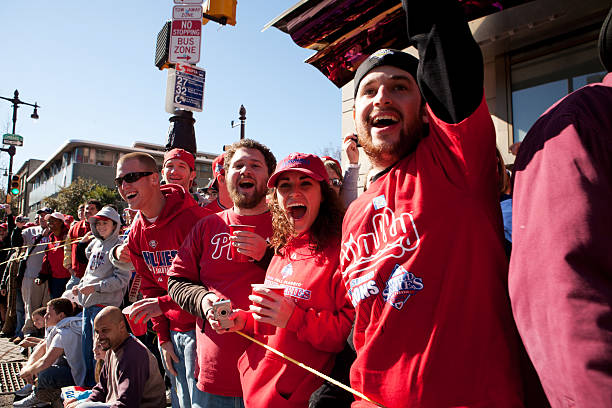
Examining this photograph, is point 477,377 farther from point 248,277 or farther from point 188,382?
point 188,382

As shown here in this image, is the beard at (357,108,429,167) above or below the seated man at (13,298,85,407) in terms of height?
above

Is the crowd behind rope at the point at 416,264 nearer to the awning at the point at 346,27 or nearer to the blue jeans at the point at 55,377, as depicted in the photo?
the blue jeans at the point at 55,377

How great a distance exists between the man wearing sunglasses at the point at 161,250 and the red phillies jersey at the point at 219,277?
425mm

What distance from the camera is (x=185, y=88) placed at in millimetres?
6297

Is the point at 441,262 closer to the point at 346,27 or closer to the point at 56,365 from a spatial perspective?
the point at 346,27

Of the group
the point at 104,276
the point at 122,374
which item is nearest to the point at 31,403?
the point at 104,276

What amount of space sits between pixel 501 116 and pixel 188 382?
202 inches

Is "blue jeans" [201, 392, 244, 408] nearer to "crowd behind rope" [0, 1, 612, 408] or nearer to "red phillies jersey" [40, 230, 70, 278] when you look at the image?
"crowd behind rope" [0, 1, 612, 408]

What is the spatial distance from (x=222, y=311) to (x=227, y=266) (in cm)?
60

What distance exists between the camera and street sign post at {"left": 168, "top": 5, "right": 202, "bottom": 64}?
640 centimetres

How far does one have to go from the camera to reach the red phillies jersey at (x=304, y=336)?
6.13ft

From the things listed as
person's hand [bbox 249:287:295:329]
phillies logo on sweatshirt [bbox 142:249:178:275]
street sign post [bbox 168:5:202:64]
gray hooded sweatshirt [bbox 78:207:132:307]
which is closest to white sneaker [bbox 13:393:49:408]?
gray hooded sweatshirt [bbox 78:207:132:307]

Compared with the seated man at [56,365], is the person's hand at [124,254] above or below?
above

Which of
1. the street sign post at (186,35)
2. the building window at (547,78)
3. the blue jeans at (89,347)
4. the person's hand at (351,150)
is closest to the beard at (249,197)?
the person's hand at (351,150)
